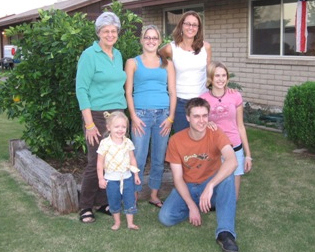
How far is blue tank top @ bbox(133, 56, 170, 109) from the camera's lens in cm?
407

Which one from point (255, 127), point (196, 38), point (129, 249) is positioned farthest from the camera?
point (255, 127)

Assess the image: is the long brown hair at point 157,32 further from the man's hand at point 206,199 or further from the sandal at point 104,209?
the sandal at point 104,209

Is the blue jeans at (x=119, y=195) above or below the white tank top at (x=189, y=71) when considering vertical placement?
below

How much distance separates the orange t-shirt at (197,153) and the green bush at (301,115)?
2883 millimetres

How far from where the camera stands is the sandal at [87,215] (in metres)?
4.17

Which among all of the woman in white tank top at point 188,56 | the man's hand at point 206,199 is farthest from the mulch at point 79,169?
the man's hand at point 206,199

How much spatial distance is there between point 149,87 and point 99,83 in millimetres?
486

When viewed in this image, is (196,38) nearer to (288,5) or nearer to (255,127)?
(255,127)

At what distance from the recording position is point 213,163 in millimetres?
4000

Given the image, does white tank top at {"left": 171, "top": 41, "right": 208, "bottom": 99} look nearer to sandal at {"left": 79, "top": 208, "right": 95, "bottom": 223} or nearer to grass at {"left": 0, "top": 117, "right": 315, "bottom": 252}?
grass at {"left": 0, "top": 117, "right": 315, "bottom": 252}

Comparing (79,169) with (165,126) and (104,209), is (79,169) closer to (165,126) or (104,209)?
(104,209)

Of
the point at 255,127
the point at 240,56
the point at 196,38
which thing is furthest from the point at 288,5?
the point at 196,38

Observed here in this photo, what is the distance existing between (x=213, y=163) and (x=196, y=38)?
122 cm

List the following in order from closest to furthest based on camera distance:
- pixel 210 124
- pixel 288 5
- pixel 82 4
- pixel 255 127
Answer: pixel 210 124 < pixel 255 127 < pixel 288 5 < pixel 82 4
